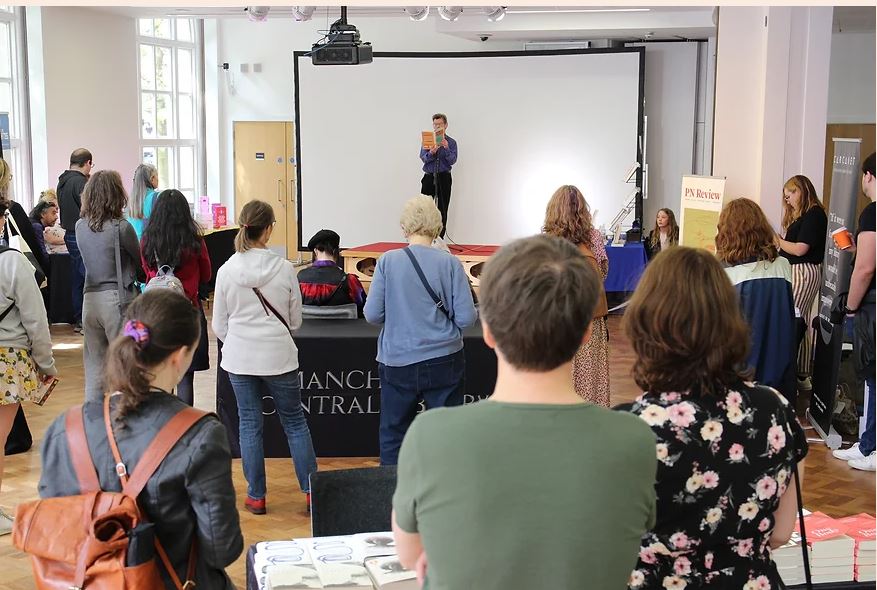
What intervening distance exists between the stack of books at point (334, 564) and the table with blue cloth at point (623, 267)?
7.79 meters

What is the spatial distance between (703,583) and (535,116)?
11.1 m

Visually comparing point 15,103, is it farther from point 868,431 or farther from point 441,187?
point 868,431

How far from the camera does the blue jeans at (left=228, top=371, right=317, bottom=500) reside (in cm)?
416

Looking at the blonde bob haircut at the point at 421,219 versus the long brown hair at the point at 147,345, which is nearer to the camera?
the long brown hair at the point at 147,345

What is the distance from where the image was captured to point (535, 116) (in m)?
12.5

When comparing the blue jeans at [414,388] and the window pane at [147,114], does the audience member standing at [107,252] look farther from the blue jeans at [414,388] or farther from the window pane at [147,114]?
the window pane at [147,114]

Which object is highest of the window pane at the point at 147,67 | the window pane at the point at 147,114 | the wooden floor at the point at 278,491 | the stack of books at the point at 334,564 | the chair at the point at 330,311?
the window pane at the point at 147,67

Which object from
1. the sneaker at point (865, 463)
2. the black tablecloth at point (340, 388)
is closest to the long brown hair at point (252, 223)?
the black tablecloth at point (340, 388)

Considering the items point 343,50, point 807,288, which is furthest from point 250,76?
point 807,288

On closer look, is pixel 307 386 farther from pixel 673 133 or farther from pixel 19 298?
pixel 673 133

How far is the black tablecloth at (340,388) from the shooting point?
5035 mm

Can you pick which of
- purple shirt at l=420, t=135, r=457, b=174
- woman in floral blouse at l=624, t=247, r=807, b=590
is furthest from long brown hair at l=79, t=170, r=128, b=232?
purple shirt at l=420, t=135, r=457, b=174

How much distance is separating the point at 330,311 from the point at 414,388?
1349 mm

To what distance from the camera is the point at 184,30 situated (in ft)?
46.6
